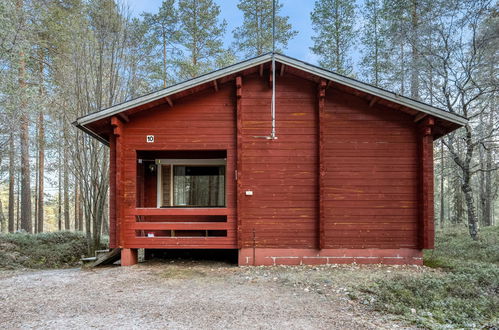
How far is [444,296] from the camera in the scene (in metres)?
4.30

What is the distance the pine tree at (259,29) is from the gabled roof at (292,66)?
8903mm

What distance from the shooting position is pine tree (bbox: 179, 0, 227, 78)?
1412 cm

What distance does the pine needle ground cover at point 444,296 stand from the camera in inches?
138

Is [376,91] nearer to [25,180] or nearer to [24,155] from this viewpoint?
[24,155]

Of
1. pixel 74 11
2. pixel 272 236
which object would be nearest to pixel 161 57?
pixel 74 11

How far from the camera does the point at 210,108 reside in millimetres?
6527

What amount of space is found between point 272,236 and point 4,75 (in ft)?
30.3

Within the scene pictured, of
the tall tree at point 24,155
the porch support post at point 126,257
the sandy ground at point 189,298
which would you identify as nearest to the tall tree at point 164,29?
the tall tree at point 24,155

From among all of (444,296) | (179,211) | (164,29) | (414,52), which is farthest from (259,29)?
(444,296)

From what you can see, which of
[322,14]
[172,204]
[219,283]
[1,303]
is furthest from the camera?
[322,14]

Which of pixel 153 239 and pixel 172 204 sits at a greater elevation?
pixel 172 204

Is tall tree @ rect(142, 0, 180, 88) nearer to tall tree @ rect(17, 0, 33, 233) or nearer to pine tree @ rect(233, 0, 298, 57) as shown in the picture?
pine tree @ rect(233, 0, 298, 57)

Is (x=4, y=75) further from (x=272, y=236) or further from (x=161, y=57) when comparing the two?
(x=272, y=236)

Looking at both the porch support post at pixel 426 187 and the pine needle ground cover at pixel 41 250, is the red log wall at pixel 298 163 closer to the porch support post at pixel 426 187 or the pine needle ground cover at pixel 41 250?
the porch support post at pixel 426 187
